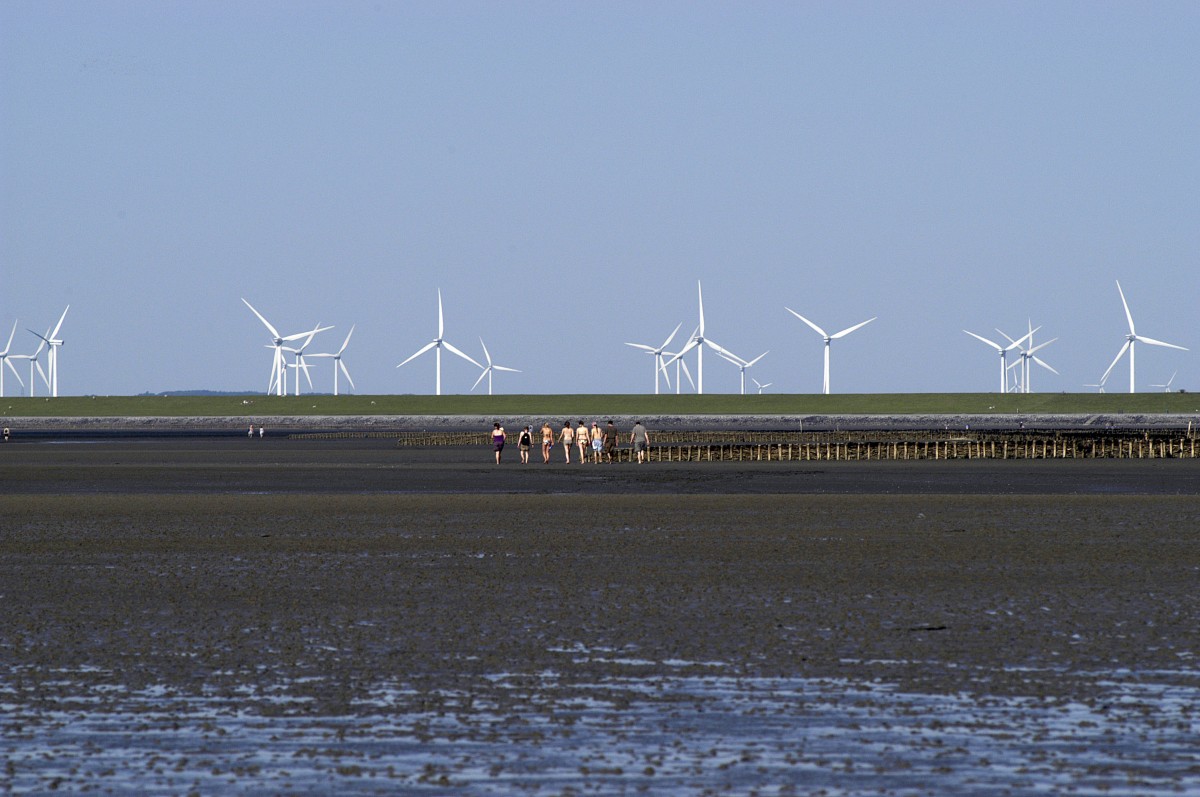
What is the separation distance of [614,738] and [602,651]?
3813 millimetres

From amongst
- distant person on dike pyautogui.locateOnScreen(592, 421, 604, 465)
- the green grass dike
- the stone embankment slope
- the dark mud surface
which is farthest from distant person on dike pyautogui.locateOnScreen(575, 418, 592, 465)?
the green grass dike

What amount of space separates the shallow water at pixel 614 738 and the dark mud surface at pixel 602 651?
4cm

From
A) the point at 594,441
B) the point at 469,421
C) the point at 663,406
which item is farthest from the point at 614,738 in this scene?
the point at 663,406

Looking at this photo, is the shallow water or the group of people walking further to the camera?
the group of people walking

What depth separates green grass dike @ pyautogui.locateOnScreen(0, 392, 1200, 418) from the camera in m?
175

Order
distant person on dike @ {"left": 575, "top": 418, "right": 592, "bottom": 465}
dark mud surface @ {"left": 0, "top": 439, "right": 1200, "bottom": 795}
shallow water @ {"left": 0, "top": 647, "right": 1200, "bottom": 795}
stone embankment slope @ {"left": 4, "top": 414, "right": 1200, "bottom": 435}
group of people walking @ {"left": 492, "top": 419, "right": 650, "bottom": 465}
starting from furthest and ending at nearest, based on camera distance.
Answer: stone embankment slope @ {"left": 4, "top": 414, "right": 1200, "bottom": 435}, distant person on dike @ {"left": 575, "top": 418, "right": 592, "bottom": 465}, group of people walking @ {"left": 492, "top": 419, "right": 650, "bottom": 465}, dark mud surface @ {"left": 0, "top": 439, "right": 1200, "bottom": 795}, shallow water @ {"left": 0, "top": 647, "right": 1200, "bottom": 795}

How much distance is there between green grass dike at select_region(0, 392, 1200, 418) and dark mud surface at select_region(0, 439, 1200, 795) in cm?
14542

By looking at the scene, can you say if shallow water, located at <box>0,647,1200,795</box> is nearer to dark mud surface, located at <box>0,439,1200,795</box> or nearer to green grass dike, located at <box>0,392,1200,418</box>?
dark mud surface, located at <box>0,439,1200,795</box>

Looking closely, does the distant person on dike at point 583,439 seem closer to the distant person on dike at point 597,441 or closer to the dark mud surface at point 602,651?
the distant person on dike at point 597,441

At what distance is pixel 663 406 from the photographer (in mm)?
186375

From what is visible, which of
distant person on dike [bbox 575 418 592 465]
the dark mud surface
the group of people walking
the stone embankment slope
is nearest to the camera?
the dark mud surface

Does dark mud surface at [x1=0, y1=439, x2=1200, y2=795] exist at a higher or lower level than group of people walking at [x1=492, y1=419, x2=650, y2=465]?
lower

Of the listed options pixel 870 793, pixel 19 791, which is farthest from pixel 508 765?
pixel 19 791

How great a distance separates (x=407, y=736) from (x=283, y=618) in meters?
6.53
